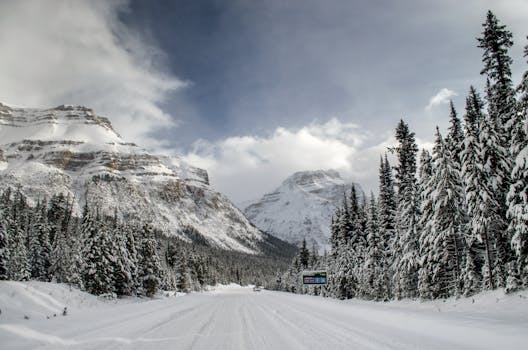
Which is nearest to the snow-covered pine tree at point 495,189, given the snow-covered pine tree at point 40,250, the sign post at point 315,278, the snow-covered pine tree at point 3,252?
the sign post at point 315,278

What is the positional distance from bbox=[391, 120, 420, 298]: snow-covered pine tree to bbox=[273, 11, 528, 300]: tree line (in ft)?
0.31

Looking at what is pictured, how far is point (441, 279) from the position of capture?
97.9 ft

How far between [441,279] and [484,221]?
25.9 ft

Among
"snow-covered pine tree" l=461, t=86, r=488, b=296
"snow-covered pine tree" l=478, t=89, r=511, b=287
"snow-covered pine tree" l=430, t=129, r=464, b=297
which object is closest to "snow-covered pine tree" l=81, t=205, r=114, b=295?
"snow-covered pine tree" l=430, t=129, r=464, b=297

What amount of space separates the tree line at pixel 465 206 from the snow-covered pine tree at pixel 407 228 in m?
0.09

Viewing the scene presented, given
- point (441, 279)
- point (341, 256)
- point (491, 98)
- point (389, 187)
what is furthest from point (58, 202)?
point (491, 98)

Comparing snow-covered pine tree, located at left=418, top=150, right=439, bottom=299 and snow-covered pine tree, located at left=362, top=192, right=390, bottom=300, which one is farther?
snow-covered pine tree, located at left=362, top=192, right=390, bottom=300

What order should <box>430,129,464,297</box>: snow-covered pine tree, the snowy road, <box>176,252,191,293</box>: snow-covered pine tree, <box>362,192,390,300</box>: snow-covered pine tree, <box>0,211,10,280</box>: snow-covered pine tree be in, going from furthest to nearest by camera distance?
<box>176,252,191,293</box>: snow-covered pine tree → <box>362,192,390,300</box>: snow-covered pine tree → <box>0,211,10,280</box>: snow-covered pine tree → <box>430,129,464,297</box>: snow-covered pine tree → the snowy road

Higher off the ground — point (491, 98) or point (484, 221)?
point (491, 98)

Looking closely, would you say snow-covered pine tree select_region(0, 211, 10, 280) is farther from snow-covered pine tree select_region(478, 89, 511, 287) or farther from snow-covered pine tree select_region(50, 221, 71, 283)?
snow-covered pine tree select_region(478, 89, 511, 287)

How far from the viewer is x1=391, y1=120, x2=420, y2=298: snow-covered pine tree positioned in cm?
3374

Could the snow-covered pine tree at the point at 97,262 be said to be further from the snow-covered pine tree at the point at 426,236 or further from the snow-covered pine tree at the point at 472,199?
the snow-covered pine tree at the point at 472,199

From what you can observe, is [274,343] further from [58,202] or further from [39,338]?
[58,202]

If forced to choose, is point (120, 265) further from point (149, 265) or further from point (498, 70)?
point (498, 70)
